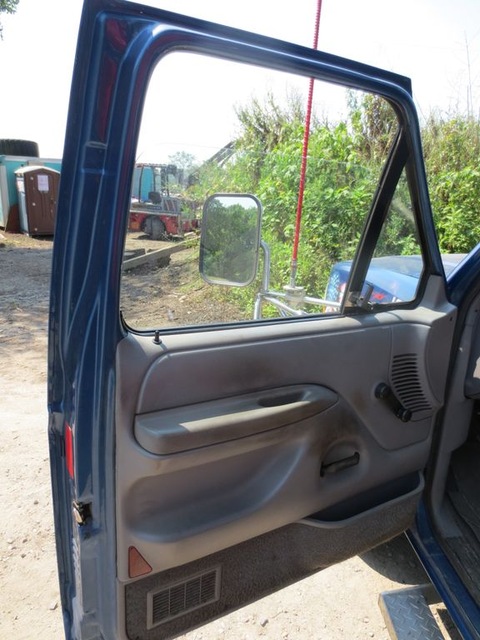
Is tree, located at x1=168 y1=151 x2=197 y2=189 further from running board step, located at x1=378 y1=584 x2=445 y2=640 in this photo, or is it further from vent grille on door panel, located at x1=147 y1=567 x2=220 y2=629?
running board step, located at x1=378 y1=584 x2=445 y2=640

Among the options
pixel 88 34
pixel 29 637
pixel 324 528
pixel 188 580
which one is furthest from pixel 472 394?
pixel 29 637

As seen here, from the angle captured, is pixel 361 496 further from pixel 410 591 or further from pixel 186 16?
pixel 186 16

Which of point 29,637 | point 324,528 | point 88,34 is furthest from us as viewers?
point 29,637

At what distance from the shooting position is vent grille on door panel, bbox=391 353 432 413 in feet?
5.78

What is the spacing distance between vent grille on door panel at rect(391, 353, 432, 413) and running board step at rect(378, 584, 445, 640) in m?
0.83

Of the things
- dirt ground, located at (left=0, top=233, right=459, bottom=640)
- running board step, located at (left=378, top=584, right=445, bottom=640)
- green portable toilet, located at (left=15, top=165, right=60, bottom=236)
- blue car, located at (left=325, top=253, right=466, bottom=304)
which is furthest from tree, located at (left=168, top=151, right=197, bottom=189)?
green portable toilet, located at (left=15, top=165, right=60, bottom=236)

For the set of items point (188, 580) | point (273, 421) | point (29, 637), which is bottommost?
point (29, 637)

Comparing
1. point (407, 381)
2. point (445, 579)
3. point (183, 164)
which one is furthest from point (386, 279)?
point (445, 579)

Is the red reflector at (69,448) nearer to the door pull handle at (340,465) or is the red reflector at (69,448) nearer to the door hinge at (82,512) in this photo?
the door hinge at (82,512)

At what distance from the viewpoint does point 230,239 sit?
5.20ft

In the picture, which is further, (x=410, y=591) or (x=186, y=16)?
(x=410, y=591)

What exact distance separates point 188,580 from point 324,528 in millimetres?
521

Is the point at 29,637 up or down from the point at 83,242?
down

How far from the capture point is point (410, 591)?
202 cm
